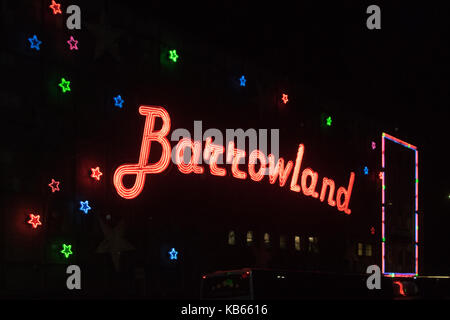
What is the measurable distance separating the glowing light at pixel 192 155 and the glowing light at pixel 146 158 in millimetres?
498

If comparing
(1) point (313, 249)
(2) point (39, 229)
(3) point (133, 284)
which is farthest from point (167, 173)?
(1) point (313, 249)

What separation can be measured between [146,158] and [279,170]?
7469mm

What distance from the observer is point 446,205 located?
141 ft

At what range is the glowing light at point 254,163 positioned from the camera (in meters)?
25.0

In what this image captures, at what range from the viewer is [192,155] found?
2245cm

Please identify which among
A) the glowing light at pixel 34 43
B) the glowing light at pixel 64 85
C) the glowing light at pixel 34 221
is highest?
the glowing light at pixel 34 43

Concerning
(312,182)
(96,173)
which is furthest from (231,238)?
(96,173)

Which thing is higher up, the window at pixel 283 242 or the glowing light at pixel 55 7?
the glowing light at pixel 55 7

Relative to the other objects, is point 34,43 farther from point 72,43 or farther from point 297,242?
point 297,242

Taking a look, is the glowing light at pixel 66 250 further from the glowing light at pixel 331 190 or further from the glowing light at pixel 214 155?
the glowing light at pixel 331 190

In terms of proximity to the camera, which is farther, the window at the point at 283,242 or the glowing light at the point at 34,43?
the window at the point at 283,242

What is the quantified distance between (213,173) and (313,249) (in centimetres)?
865

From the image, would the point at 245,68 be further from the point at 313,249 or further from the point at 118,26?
the point at 313,249

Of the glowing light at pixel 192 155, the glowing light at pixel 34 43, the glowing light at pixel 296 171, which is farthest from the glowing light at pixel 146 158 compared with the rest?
the glowing light at pixel 296 171
